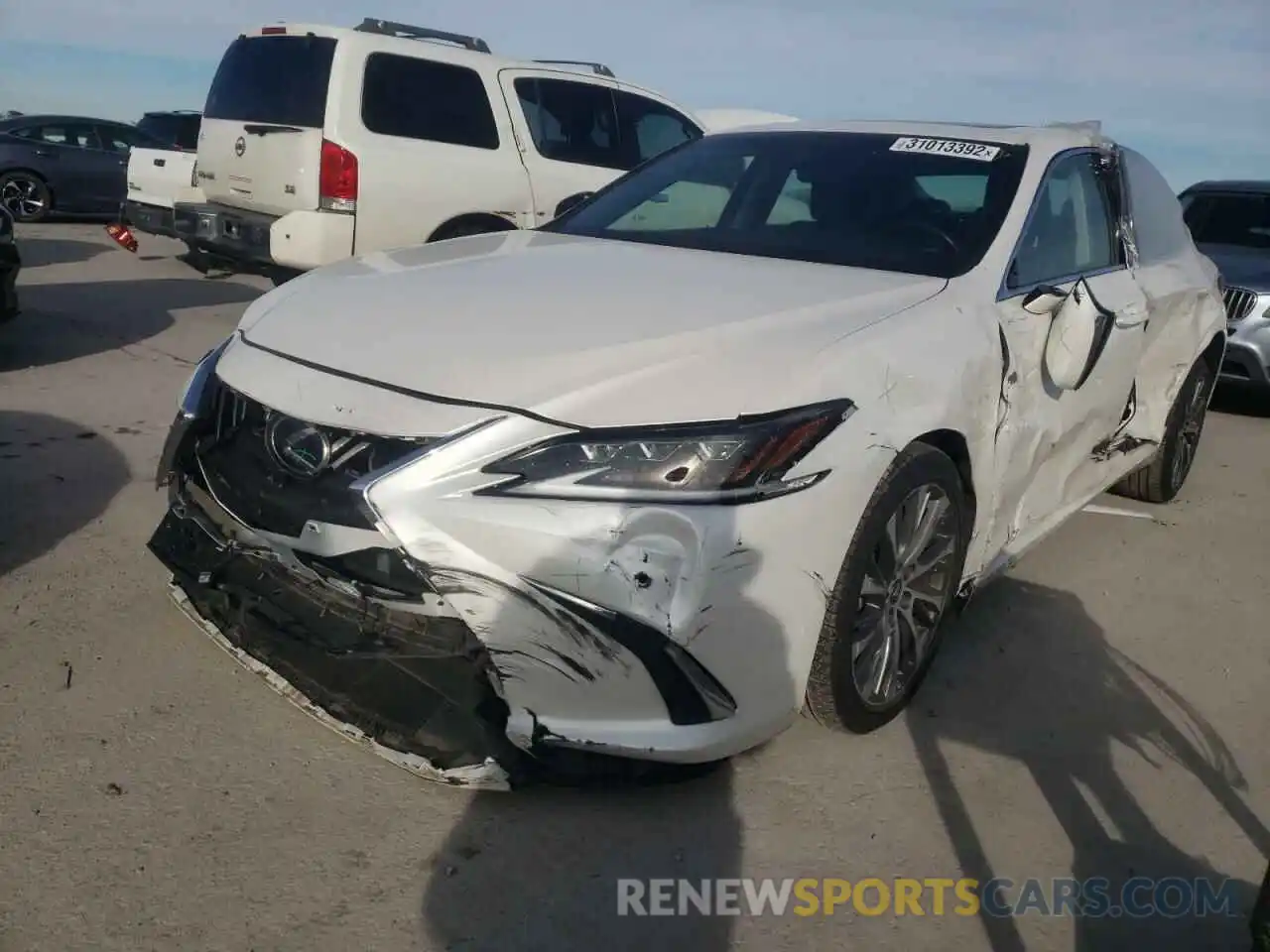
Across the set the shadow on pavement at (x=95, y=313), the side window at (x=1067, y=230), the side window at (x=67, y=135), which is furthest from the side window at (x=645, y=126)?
the side window at (x=67, y=135)

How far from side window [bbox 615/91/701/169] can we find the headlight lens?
6107 mm

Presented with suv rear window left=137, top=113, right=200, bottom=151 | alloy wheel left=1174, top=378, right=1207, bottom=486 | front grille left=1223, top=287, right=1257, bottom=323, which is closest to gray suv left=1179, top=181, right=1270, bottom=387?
front grille left=1223, top=287, right=1257, bottom=323

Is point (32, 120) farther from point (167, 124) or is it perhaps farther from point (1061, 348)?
point (1061, 348)

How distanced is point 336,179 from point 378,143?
1.26 ft

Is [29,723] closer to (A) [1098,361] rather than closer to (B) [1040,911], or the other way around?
(B) [1040,911]

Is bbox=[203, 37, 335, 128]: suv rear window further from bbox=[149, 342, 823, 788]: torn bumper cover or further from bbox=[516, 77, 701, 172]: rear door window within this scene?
bbox=[149, 342, 823, 788]: torn bumper cover

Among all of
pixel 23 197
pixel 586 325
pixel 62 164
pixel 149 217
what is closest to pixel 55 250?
pixel 23 197

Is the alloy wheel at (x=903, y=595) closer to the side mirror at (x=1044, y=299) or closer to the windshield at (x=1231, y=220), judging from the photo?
the side mirror at (x=1044, y=299)

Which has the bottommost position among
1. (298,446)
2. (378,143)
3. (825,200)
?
(298,446)

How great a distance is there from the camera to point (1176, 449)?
16.3 ft

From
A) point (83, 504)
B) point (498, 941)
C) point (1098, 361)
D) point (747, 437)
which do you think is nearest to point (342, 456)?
point (747, 437)

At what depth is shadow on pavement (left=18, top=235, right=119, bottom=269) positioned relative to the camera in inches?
430

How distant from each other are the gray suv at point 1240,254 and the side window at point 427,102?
193 inches

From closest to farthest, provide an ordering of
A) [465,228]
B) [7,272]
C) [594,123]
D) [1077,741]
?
[1077,741] < [7,272] < [465,228] < [594,123]
